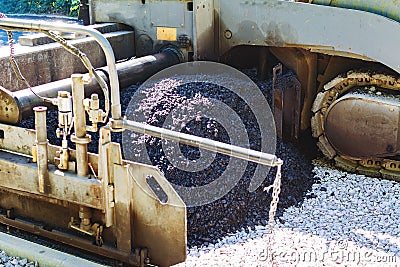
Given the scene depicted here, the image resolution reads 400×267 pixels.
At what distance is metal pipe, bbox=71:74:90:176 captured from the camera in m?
3.53

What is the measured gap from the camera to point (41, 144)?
376cm

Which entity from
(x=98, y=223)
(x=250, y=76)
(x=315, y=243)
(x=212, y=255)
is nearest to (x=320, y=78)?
(x=250, y=76)

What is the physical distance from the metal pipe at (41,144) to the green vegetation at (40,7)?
51.1ft

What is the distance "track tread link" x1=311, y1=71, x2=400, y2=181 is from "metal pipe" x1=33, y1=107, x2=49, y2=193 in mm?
2854

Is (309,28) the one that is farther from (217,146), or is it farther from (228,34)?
(217,146)

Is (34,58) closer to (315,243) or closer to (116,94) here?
(116,94)

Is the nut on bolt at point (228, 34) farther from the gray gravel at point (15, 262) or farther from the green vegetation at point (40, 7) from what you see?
the green vegetation at point (40, 7)

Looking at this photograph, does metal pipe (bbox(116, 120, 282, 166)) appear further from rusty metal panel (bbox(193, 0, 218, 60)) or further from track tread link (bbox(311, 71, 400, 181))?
rusty metal panel (bbox(193, 0, 218, 60))

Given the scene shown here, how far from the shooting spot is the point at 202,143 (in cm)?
320

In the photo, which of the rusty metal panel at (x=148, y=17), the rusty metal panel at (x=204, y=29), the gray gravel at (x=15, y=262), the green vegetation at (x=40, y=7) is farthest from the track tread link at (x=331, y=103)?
the green vegetation at (x=40, y=7)

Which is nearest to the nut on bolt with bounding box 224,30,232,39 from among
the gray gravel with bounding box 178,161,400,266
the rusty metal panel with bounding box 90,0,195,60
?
the rusty metal panel with bounding box 90,0,195,60

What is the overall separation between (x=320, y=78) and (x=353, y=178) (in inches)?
42.6

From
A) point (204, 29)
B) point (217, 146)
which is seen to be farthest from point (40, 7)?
point (217, 146)

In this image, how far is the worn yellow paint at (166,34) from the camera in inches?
247
